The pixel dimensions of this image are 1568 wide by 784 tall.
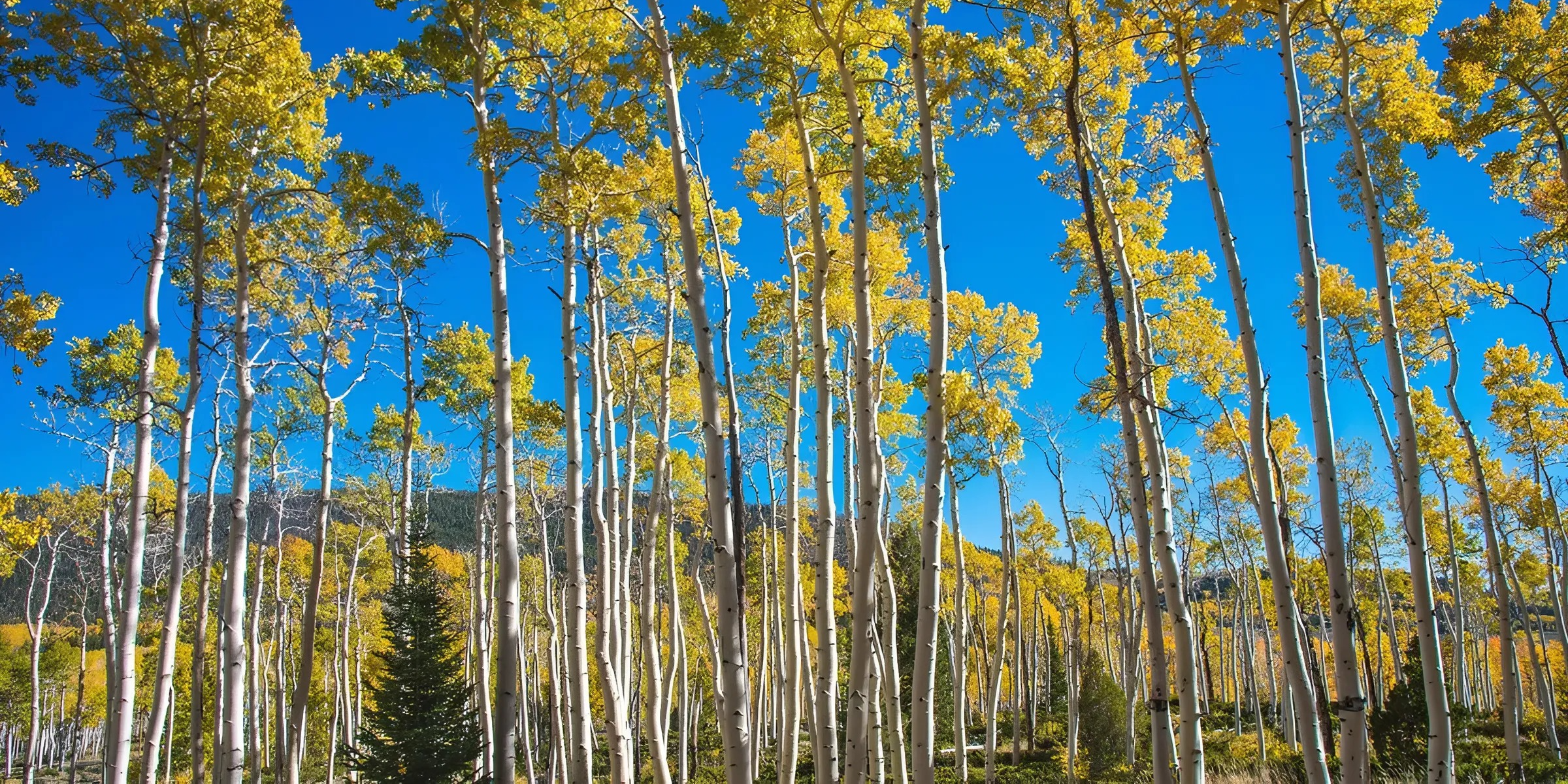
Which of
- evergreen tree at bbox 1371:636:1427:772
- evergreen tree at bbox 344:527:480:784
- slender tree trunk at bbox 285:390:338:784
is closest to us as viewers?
slender tree trunk at bbox 285:390:338:784

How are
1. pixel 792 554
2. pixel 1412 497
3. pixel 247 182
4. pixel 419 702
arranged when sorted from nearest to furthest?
1. pixel 1412 497
2. pixel 247 182
3. pixel 792 554
4. pixel 419 702

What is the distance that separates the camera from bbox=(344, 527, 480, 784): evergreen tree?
1188 centimetres

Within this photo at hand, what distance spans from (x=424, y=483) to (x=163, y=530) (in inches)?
179

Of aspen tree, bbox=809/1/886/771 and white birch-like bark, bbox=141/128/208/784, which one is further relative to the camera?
white birch-like bark, bbox=141/128/208/784

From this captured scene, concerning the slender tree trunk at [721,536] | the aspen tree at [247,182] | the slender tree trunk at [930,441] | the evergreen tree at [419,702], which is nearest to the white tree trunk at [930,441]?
the slender tree trunk at [930,441]

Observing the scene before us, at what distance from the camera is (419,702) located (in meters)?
12.5

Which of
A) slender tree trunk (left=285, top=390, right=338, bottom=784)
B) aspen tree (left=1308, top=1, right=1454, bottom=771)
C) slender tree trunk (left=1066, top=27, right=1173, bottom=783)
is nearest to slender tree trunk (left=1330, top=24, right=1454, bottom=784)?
aspen tree (left=1308, top=1, right=1454, bottom=771)

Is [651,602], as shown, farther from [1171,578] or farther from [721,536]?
[1171,578]

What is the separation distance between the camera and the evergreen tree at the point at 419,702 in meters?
11.9

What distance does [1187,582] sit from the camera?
59.0ft

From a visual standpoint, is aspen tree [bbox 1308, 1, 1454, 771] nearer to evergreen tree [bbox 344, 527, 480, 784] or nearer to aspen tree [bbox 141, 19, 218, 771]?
aspen tree [bbox 141, 19, 218, 771]

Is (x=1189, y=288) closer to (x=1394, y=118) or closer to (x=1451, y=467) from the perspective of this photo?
(x=1394, y=118)

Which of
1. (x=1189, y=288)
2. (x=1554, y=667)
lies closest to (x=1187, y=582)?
(x=1189, y=288)

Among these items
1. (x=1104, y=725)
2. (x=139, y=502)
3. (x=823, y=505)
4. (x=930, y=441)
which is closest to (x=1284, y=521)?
(x=930, y=441)
